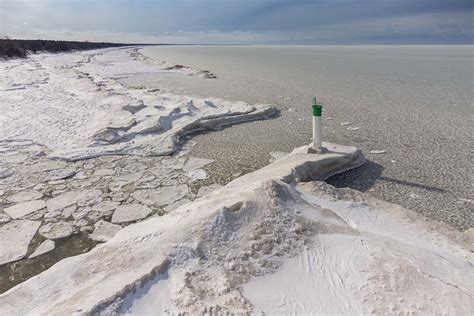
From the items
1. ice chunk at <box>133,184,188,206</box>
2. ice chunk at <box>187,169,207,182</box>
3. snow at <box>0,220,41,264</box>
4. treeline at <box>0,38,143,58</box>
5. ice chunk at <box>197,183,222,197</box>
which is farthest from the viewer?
treeline at <box>0,38,143,58</box>

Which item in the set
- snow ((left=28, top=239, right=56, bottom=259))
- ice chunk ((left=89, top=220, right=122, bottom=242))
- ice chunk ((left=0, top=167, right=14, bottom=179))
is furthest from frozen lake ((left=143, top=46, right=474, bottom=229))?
ice chunk ((left=0, top=167, right=14, bottom=179))

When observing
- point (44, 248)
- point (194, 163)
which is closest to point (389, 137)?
point (194, 163)

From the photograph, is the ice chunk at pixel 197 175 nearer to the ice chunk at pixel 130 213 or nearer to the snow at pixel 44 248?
the ice chunk at pixel 130 213

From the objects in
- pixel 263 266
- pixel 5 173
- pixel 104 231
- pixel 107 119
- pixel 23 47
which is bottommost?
pixel 104 231

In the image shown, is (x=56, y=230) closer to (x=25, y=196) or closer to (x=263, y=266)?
(x=25, y=196)

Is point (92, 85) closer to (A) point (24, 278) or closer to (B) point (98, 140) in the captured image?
(B) point (98, 140)

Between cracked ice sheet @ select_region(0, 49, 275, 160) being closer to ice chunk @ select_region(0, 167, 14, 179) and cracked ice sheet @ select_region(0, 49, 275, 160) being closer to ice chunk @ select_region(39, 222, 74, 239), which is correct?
ice chunk @ select_region(0, 167, 14, 179)

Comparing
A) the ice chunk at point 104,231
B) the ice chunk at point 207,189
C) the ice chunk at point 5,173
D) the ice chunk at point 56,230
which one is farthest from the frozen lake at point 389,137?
the ice chunk at point 5,173

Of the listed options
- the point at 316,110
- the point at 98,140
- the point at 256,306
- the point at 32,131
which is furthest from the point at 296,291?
the point at 32,131
